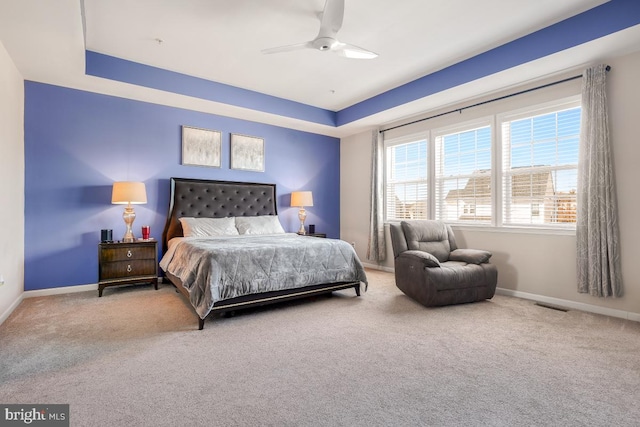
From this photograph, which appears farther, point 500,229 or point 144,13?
point 500,229

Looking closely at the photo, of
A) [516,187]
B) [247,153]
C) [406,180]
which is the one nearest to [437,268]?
[516,187]

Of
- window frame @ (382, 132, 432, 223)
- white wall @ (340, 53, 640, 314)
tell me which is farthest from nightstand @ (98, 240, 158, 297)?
white wall @ (340, 53, 640, 314)

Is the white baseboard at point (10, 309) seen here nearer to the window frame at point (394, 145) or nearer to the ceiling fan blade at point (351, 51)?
the ceiling fan blade at point (351, 51)

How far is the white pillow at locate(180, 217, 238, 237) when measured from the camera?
14.8 feet

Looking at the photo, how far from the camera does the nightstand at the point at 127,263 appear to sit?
3995mm

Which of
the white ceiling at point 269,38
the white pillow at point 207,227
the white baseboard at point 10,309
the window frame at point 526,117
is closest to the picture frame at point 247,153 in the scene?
the white ceiling at point 269,38

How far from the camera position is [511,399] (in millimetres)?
1827

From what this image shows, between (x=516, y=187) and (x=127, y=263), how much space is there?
200 inches

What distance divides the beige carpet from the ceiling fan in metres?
2.62

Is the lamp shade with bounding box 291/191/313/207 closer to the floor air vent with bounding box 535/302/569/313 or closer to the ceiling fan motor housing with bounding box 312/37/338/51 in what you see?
the ceiling fan motor housing with bounding box 312/37/338/51

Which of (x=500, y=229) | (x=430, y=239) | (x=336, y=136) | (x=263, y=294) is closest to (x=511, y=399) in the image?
(x=263, y=294)

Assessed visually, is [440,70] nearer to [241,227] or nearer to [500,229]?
[500,229]

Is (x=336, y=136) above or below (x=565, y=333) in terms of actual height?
above

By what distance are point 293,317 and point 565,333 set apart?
2452mm
